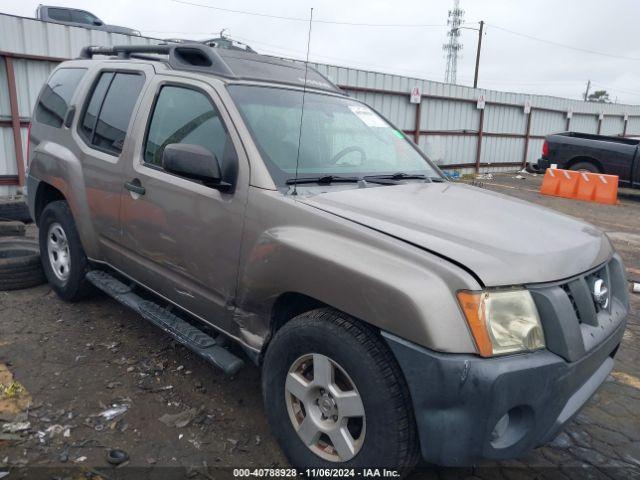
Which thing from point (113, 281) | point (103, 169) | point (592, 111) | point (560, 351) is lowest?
point (113, 281)

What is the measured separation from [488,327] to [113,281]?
2895mm

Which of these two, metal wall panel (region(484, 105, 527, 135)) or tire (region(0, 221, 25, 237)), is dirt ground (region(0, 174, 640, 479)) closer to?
tire (region(0, 221, 25, 237))

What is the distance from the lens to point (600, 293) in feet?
7.91

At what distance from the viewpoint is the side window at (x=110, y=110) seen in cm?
355

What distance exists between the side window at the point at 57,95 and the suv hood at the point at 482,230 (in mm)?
2797

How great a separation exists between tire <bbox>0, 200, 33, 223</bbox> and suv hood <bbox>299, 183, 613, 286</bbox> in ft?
17.1

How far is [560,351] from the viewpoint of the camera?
6.50ft

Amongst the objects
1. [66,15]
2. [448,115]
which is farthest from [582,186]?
[66,15]

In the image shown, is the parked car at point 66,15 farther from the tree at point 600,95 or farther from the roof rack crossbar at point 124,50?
the tree at point 600,95

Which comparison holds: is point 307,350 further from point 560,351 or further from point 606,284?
point 606,284

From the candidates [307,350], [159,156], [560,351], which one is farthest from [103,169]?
[560,351]

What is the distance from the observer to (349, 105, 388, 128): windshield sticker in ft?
11.7

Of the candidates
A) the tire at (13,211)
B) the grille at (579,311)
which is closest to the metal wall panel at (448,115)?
the tire at (13,211)

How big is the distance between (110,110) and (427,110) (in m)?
13.5
